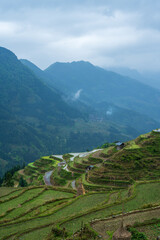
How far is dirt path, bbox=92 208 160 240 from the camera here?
19930mm

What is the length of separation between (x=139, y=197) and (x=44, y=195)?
19.4 meters

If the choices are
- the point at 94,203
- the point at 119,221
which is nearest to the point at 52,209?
the point at 94,203

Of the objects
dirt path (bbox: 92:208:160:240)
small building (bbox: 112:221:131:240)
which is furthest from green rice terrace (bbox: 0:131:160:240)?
small building (bbox: 112:221:131:240)

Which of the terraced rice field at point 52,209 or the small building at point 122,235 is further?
the terraced rice field at point 52,209

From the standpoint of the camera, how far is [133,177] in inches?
2029

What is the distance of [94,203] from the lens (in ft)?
112

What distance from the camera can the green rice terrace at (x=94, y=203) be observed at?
66.1 feet

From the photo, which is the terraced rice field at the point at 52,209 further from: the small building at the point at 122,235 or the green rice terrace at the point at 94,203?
the small building at the point at 122,235

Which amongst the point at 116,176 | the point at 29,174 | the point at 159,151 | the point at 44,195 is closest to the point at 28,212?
the point at 44,195

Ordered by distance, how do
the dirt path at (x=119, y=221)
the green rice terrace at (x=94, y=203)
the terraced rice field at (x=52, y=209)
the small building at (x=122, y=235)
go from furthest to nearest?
the terraced rice field at (x=52, y=209) → the green rice terrace at (x=94, y=203) → the dirt path at (x=119, y=221) → the small building at (x=122, y=235)

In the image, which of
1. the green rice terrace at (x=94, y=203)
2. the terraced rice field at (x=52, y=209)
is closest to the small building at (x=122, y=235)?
the green rice terrace at (x=94, y=203)

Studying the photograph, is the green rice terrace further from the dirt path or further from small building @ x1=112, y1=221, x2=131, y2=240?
small building @ x1=112, y1=221, x2=131, y2=240

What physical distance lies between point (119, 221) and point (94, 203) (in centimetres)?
1316

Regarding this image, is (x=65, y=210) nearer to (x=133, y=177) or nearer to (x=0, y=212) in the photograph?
(x=0, y=212)
